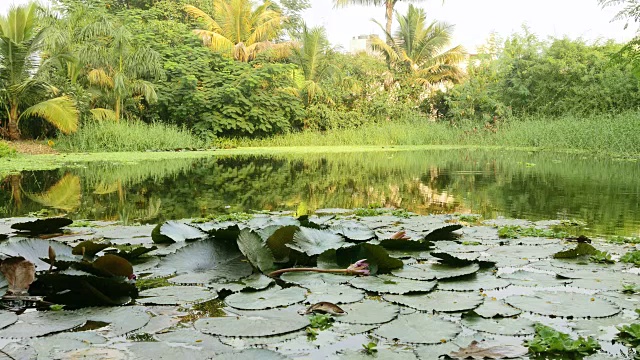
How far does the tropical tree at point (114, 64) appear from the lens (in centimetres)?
1557

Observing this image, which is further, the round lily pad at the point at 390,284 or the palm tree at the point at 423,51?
the palm tree at the point at 423,51

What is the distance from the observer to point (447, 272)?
222 centimetres

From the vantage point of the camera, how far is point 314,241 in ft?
8.14

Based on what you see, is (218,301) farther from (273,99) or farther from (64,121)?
(273,99)

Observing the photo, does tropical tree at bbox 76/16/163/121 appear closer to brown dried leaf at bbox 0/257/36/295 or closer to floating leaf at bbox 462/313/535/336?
brown dried leaf at bbox 0/257/36/295

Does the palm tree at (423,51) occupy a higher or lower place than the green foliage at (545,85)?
higher

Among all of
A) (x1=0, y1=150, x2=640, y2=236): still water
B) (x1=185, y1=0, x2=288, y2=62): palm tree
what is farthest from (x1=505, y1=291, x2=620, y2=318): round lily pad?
(x1=185, y1=0, x2=288, y2=62): palm tree

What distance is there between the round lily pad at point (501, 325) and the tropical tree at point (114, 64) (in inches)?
582

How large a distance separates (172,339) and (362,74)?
855 inches

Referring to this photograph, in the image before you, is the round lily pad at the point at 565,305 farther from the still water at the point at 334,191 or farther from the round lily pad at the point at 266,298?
the still water at the point at 334,191

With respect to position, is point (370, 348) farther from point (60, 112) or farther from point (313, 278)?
point (60, 112)

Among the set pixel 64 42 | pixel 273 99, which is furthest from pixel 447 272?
pixel 273 99

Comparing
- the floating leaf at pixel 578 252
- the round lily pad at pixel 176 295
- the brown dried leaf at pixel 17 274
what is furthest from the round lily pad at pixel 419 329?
the brown dried leaf at pixel 17 274

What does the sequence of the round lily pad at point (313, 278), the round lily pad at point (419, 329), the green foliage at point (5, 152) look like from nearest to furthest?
the round lily pad at point (419, 329) < the round lily pad at point (313, 278) < the green foliage at point (5, 152)
